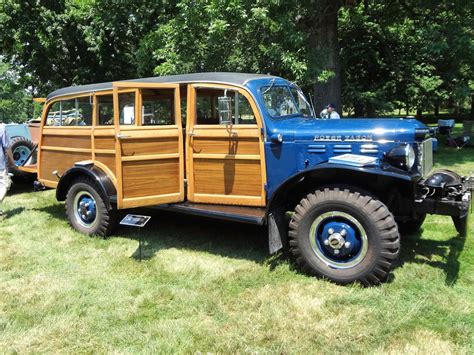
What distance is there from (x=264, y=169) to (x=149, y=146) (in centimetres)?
140

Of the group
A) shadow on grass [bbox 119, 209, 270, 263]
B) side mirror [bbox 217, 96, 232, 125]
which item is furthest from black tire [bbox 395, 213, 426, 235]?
side mirror [bbox 217, 96, 232, 125]

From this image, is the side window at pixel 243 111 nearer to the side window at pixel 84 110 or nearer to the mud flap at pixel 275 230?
the mud flap at pixel 275 230

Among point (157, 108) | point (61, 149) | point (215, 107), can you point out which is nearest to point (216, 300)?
point (215, 107)

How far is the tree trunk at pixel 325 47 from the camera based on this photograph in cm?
991

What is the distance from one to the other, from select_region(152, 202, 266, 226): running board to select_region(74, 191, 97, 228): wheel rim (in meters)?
1.19

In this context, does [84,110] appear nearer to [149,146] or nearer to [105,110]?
[105,110]

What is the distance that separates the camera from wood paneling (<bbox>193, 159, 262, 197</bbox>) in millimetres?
4820

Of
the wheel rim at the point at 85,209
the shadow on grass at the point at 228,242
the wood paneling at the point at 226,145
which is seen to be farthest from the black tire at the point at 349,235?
the wheel rim at the point at 85,209

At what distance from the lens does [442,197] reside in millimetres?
4301

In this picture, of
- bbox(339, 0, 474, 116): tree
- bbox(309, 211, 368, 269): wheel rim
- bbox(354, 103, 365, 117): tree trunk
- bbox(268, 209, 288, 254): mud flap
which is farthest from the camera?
bbox(354, 103, 365, 117): tree trunk

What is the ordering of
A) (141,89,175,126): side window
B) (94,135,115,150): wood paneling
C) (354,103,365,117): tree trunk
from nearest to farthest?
1. (141,89,175,126): side window
2. (94,135,115,150): wood paneling
3. (354,103,365,117): tree trunk

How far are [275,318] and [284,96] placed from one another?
279cm

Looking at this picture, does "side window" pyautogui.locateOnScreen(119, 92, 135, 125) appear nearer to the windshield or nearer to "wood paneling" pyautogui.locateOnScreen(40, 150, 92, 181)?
"wood paneling" pyautogui.locateOnScreen(40, 150, 92, 181)

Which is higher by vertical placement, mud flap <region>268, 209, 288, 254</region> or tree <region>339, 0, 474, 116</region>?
tree <region>339, 0, 474, 116</region>
